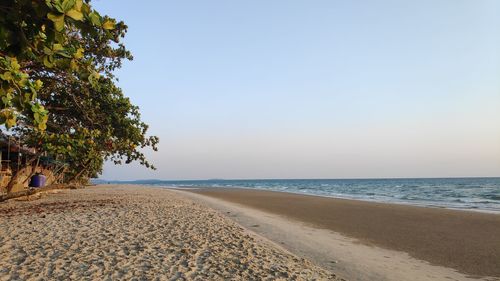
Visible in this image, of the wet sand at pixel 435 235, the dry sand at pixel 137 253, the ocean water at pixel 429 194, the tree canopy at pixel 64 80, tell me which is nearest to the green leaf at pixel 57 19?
the tree canopy at pixel 64 80

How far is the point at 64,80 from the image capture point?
11.0 m

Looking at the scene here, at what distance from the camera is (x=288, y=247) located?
9391mm

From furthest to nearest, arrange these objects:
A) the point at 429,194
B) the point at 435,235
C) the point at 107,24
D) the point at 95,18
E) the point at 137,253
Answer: the point at 429,194 < the point at 435,235 < the point at 137,253 < the point at 107,24 < the point at 95,18

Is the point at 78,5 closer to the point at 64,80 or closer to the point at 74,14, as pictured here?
the point at 74,14

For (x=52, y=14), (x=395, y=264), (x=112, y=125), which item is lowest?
(x=395, y=264)

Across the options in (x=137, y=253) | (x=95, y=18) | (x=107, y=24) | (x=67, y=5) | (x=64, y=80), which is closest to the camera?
(x=67, y=5)

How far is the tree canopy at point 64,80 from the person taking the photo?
8.91ft

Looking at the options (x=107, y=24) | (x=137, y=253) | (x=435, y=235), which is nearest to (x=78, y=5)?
(x=107, y=24)

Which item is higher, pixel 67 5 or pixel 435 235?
pixel 67 5

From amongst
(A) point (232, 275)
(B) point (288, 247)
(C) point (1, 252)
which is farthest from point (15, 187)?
(A) point (232, 275)

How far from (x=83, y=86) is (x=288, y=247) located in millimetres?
9060

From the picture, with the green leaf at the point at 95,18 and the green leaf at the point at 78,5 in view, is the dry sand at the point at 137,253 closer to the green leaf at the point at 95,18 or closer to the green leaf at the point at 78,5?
the green leaf at the point at 95,18

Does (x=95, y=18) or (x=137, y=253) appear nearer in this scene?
(x=95, y=18)

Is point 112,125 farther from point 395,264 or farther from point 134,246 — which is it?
point 395,264
